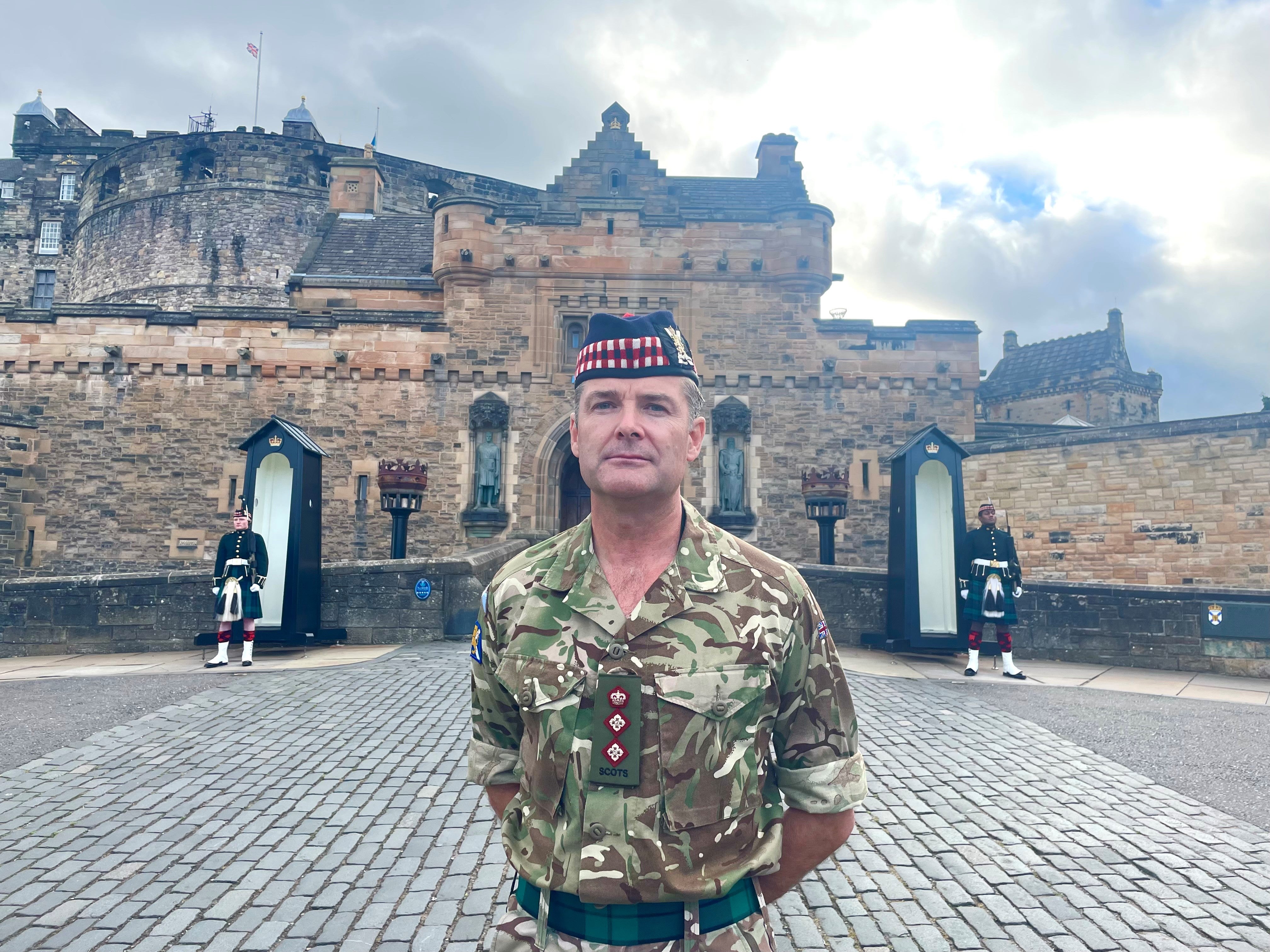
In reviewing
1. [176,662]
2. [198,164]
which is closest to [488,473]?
[176,662]

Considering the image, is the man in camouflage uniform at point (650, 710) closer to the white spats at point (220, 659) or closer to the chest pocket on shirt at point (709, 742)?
the chest pocket on shirt at point (709, 742)

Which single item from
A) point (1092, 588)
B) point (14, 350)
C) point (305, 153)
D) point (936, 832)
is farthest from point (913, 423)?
point (305, 153)

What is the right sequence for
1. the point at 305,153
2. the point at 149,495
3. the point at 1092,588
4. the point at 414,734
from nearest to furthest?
1. the point at 414,734
2. the point at 1092,588
3. the point at 149,495
4. the point at 305,153

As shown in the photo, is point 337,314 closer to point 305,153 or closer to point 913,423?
point 913,423

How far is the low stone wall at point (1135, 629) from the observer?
8539 millimetres

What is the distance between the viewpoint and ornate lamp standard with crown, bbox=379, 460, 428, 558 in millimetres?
11750

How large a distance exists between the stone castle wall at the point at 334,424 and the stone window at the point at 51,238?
2350 cm

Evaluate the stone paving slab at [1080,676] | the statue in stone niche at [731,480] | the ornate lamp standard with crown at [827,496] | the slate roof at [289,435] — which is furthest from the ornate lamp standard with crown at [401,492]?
the stone paving slab at [1080,676]

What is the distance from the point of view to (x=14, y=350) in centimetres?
1633

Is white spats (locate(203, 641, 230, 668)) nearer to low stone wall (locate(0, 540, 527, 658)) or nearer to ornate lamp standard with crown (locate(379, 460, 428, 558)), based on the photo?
low stone wall (locate(0, 540, 527, 658))

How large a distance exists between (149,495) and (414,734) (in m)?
13.7

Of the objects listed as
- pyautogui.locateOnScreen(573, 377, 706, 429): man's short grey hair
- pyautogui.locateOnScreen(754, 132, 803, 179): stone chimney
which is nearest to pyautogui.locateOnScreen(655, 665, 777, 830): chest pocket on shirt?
pyautogui.locateOnScreen(573, 377, 706, 429): man's short grey hair

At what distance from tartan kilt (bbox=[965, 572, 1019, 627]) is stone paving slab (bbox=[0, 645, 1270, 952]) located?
2835 millimetres

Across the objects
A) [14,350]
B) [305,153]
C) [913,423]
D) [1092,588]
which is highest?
[305,153]
